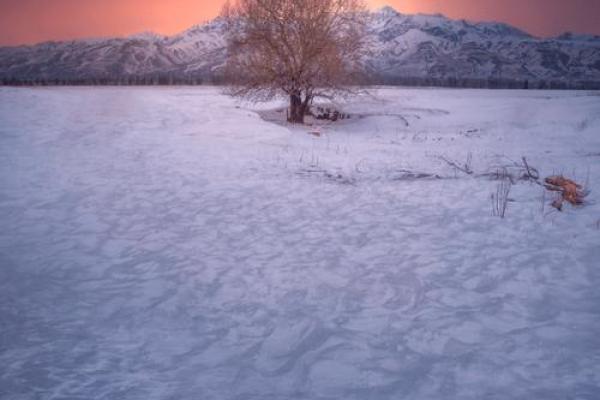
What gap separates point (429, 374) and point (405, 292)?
1916 millimetres

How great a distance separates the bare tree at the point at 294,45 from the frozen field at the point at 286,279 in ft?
45.6

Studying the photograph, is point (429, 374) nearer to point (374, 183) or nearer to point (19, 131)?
point (374, 183)

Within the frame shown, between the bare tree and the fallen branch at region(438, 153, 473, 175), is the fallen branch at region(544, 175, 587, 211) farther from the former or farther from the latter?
the bare tree

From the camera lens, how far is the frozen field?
15.6 feet

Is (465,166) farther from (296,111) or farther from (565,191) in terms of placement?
(296,111)

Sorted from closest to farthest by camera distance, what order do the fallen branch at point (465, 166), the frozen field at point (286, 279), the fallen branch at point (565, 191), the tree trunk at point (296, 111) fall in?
the frozen field at point (286, 279) < the fallen branch at point (565, 191) < the fallen branch at point (465, 166) < the tree trunk at point (296, 111)

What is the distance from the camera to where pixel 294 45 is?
27422mm

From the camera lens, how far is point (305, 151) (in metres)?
16.9

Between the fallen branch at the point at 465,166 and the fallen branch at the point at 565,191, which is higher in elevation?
the fallen branch at the point at 465,166

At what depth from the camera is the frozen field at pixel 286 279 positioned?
15.6ft

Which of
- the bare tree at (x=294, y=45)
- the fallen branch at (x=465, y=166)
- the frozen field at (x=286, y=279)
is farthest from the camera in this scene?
the bare tree at (x=294, y=45)

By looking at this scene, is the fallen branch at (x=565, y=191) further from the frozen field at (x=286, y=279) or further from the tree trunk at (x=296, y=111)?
the tree trunk at (x=296, y=111)

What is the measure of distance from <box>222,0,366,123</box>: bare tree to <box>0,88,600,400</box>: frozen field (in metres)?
13.9

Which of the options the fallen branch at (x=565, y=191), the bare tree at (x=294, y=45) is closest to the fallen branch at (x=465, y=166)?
the fallen branch at (x=565, y=191)
